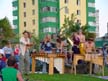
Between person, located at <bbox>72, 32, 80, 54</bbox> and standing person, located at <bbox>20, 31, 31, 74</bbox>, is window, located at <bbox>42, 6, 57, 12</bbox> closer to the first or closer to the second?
person, located at <bbox>72, 32, 80, 54</bbox>

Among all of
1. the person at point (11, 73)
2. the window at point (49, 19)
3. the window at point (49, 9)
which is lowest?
the person at point (11, 73)

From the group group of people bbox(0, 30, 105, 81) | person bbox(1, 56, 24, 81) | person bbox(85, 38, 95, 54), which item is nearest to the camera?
person bbox(1, 56, 24, 81)

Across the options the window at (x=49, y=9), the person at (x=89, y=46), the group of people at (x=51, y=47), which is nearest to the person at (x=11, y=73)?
the group of people at (x=51, y=47)

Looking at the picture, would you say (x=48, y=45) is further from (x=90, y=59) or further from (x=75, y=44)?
(x=90, y=59)

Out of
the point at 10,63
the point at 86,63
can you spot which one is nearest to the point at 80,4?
the point at 86,63

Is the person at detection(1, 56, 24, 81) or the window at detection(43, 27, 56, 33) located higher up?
the window at detection(43, 27, 56, 33)

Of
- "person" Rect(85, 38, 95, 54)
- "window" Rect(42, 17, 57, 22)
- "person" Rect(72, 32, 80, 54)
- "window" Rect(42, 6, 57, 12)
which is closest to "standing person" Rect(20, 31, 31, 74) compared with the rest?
"person" Rect(72, 32, 80, 54)

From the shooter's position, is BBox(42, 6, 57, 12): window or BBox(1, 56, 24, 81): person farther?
BBox(42, 6, 57, 12): window

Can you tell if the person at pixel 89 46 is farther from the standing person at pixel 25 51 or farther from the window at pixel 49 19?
the window at pixel 49 19

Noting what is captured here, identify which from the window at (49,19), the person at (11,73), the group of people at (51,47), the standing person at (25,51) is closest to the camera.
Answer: the person at (11,73)

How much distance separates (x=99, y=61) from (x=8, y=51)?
14.7ft

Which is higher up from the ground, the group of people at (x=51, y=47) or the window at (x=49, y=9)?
the window at (x=49, y=9)

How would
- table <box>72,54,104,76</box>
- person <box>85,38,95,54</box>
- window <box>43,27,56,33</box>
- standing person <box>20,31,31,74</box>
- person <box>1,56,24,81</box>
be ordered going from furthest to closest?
1. window <box>43,27,56,33</box>
2. table <box>72,54,104,76</box>
3. person <box>85,38,95,54</box>
4. standing person <box>20,31,31,74</box>
5. person <box>1,56,24,81</box>

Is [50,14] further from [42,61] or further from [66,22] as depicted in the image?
[42,61]
